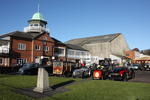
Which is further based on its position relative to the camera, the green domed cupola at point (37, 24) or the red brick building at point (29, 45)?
the green domed cupola at point (37, 24)

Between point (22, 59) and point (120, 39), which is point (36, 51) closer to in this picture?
point (22, 59)

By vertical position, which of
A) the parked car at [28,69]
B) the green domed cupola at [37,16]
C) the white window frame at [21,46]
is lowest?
the parked car at [28,69]

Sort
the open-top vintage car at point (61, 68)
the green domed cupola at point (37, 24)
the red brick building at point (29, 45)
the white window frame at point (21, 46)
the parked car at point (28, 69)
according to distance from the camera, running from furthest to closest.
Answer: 1. the green domed cupola at point (37, 24)
2. the white window frame at point (21, 46)
3. the red brick building at point (29, 45)
4. the parked car at point (28, 69)
5. the open-top vintage car at point (61, 68)

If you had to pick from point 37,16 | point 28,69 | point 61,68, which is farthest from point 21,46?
point 61,68

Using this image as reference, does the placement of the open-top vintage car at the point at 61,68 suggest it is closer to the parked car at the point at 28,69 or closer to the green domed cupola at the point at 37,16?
the parked car at the point at 28,69

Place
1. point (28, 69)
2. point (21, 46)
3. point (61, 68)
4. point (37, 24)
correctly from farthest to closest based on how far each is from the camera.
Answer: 1. point (37, 24)
2. point (21, 46)
3. point (28, 69)
4. point (61, 68)

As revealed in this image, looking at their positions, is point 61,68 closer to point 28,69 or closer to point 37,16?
point 28,69

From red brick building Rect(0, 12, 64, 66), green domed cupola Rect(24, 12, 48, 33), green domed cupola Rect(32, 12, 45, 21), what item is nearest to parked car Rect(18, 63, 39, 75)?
red brick building Rect(0, 12, 64, 66)

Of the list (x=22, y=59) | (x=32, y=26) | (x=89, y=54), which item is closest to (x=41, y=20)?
(x=32, y=26)

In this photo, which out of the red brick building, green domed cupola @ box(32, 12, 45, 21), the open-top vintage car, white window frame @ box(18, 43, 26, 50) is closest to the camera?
the open-top vintage car

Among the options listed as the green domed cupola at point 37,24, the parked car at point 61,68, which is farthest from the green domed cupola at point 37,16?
the parked car at point 61,68

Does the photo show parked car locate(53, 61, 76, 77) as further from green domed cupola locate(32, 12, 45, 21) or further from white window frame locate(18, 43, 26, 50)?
green domed cupola locate(32, 12, 45, 21)

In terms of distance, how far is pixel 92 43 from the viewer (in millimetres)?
57844

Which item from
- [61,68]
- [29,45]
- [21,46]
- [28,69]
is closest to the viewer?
[61,68]
